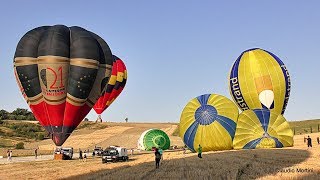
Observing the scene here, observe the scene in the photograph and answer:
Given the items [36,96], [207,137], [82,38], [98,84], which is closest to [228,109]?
[207,137]

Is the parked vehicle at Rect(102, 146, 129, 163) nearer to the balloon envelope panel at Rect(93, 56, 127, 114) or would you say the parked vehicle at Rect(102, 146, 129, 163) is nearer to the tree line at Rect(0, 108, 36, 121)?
the balloon envelope panel at Rect(93, 56, 127, 114)

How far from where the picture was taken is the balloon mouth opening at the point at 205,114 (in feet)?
133

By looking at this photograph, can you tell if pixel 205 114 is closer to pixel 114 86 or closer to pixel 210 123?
pixel 210 123

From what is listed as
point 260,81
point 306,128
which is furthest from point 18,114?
point 260,81

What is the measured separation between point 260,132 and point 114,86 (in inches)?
1004

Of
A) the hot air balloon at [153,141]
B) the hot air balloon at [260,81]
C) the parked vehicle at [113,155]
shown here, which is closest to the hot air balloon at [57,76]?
the parked vehicle at [113,155]

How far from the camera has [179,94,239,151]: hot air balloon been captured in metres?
40.4

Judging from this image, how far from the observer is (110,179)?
65.2 feet

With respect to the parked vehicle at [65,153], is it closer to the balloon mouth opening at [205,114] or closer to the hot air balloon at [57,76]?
the hot air balloon at [57,76]

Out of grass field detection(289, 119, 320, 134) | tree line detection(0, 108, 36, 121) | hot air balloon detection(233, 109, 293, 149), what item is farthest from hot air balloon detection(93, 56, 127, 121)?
tree line detection(0, 108, 36, 121)

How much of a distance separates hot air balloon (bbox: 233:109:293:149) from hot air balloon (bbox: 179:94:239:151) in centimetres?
82

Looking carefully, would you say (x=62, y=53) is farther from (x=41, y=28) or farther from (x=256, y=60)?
(x=256, y=60)

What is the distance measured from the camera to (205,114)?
1617 inches

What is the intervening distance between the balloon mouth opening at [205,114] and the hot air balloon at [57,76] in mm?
11484
